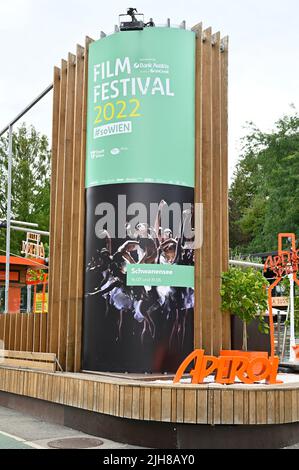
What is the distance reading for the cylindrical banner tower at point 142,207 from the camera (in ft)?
42.7

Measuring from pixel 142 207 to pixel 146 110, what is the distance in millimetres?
2078

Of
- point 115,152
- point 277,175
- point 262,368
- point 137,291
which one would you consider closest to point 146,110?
point 115,152

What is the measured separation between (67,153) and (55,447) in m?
7.14

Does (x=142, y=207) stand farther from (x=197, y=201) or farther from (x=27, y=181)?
(x=27, y=181)

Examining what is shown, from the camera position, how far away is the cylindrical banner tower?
513 inches

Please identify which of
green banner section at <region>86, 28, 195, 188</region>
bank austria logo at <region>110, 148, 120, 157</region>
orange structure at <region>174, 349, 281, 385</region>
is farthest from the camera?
bank austria logo at <region>110, 148, 120, 157</region>

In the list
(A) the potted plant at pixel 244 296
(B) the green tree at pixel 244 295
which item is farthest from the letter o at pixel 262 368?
(B) the green tree at pixel 244 295

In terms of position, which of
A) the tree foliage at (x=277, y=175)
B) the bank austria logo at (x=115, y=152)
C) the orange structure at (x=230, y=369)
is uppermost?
A: the tree foliage at (x=277, y=175)

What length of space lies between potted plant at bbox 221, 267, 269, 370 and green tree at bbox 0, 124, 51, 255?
37598 millimetres

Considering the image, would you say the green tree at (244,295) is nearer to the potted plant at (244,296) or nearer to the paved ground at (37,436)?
the potted plant at (244,296)

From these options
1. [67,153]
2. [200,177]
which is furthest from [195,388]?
[67,153]

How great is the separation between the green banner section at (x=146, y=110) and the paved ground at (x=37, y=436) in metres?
5.16

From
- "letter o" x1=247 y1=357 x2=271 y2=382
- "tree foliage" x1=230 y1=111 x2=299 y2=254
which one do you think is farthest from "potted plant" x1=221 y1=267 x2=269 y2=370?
"tree foliage" x1=230 y1=111 x2=299 y2=254

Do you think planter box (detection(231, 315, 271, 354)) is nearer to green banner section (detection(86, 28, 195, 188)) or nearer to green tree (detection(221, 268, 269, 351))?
green tree (detection(221, 268, 269, 351))
